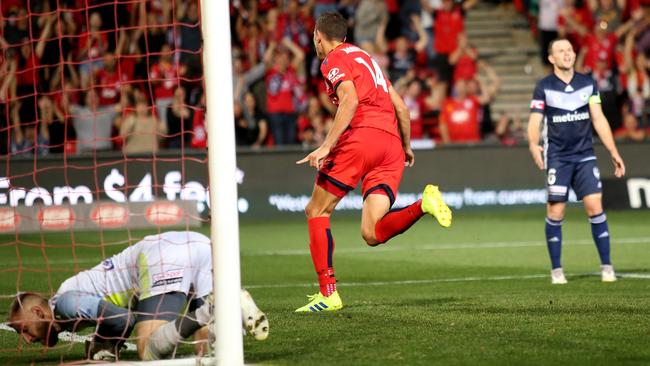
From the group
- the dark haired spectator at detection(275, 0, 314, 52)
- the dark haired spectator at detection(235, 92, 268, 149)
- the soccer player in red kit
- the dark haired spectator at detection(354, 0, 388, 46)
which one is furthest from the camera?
the dark haired spectator at detection(354, 0, 388, 46)

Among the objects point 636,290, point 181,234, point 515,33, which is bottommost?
point 636,290

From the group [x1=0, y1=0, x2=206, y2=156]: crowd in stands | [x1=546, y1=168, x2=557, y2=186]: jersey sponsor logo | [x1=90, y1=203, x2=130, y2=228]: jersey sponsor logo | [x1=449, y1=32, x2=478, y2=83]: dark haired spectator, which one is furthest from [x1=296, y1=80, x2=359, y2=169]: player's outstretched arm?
[x1=449, y1=32, x2=478, y2=83]: dark haired spectator

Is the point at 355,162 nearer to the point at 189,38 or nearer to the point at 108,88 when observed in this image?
the point at 108,88

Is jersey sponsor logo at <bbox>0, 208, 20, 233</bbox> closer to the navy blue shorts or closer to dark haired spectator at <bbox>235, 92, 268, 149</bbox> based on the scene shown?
dark haired spectator at <bbox>235, 92, 268, 149</bbox>

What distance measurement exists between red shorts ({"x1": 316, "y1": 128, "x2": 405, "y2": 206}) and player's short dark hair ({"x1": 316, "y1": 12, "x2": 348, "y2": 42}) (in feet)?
2.30

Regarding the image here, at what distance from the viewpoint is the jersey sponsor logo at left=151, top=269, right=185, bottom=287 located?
6508 mm

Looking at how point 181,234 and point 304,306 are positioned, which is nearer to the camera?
point 181,234

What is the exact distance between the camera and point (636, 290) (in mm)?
9344

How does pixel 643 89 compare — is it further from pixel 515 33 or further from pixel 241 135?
pixel 241 135

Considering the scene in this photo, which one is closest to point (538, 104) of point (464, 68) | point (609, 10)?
point (464, 68)

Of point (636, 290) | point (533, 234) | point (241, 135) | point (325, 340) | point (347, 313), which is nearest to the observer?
point (325, 340)

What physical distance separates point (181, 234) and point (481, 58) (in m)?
17.5

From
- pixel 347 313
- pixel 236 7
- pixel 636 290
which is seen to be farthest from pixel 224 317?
pixel 236 7

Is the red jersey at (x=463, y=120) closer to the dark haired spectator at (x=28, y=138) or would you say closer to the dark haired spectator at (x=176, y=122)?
the dark haired spectator at (x=176, y=122)
